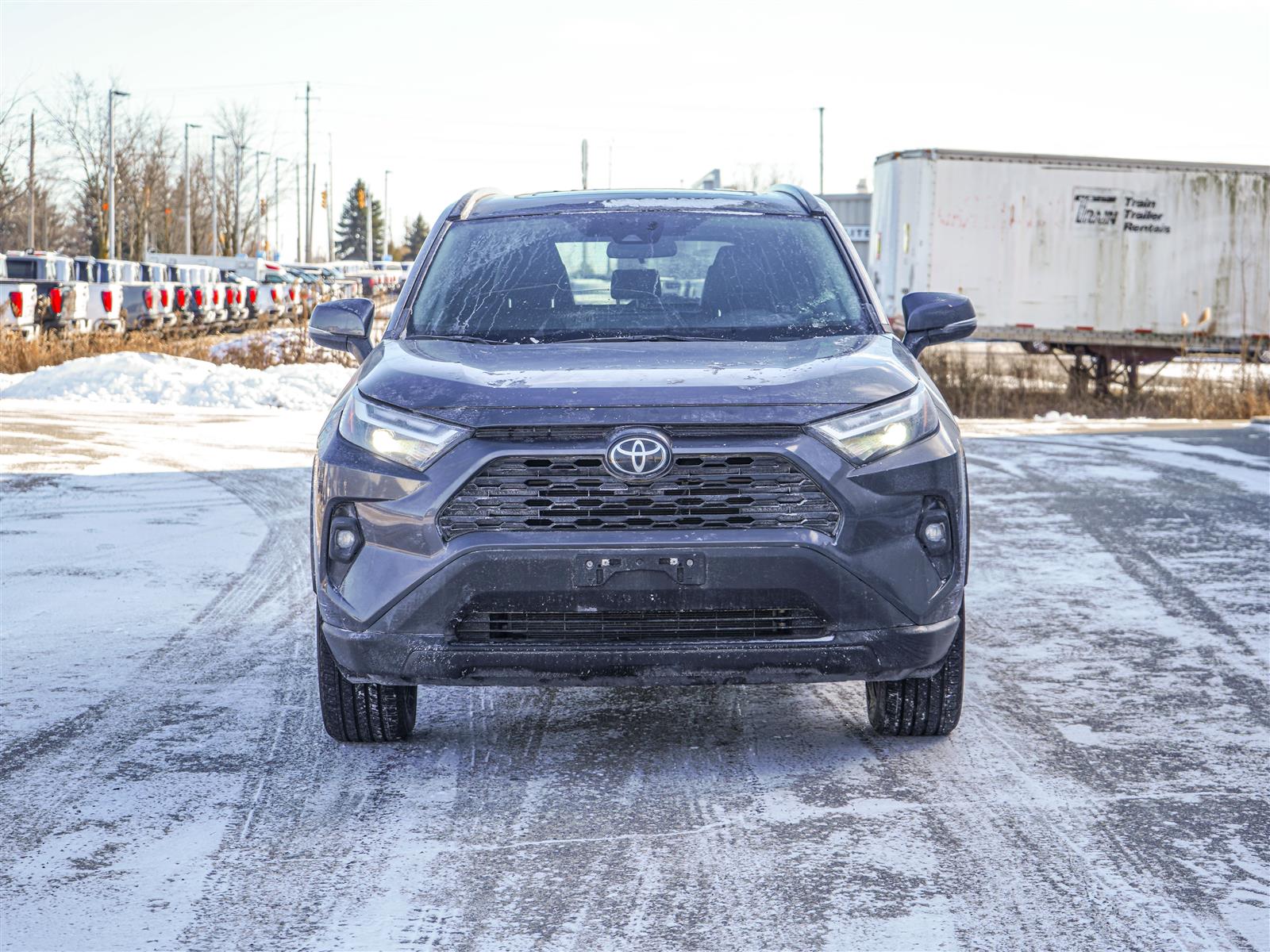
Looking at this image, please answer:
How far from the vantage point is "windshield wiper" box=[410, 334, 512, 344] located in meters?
4.80

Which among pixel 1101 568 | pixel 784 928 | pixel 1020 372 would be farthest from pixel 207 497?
pixel 1020 372

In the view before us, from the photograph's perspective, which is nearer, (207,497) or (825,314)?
(825,314)

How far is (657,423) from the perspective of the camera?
396 centimetres

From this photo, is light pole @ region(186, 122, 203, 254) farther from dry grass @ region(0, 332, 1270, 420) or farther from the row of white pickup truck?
dry grass @ region(0, 332, 1270, 420)

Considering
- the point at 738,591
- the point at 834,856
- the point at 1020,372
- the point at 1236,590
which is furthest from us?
the point at 1020,372

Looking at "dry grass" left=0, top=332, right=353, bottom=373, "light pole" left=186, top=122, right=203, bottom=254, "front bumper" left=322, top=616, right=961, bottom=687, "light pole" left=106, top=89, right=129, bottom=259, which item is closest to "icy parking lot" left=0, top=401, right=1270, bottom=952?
"front bumper" left=322, top=616, right=961, bottom=687

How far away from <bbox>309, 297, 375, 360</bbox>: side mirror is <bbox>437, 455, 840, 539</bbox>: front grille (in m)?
1.44

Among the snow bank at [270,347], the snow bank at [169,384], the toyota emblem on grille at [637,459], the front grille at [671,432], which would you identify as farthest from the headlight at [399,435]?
the snow bank at [270,347]

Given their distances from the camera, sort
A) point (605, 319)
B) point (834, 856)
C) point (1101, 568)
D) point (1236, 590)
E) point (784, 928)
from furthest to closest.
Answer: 1. point (1101, 568)
2. point (1236, 590)
3. point (605, 319)
4. point (834, 856)
5. point (784, 928)

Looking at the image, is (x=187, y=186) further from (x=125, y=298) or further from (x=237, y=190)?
(x=125, y=298)

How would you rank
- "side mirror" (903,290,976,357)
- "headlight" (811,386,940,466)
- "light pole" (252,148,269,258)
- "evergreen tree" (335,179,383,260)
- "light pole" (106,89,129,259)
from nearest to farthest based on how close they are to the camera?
"headlight" (811,386,940,466), "side mirror" (903,290,976,357), "light pole" (106,89,129,259), "light pole" (252,148,269,258), "evergreen tree" (335,179,383,260)

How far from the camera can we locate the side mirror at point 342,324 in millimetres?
5328

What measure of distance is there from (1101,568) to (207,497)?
5.72 metres

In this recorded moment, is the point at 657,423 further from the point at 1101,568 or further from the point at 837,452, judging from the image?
the point at 1101,568
